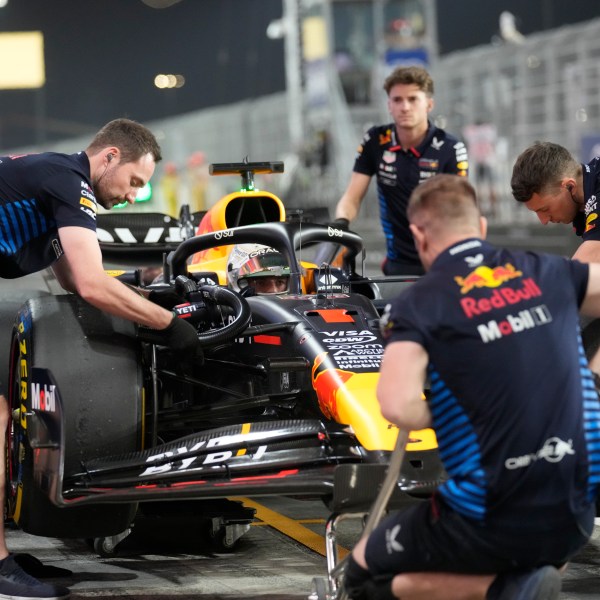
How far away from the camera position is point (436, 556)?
306cm

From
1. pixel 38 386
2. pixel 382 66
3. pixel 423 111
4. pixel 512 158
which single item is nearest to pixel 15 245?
pixel 38 386

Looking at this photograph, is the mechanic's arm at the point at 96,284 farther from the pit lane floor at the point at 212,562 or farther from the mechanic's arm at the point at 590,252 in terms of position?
the mechanic's arm at the point at 590,252

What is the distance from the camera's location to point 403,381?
3.00 meters

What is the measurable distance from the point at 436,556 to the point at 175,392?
8.91 ft

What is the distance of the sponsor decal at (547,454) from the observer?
2986 millimetres

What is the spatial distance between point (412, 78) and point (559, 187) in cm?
263

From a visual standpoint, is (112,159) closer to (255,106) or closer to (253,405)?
(253,405)

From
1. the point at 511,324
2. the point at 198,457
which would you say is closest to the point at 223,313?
the point at 198,457

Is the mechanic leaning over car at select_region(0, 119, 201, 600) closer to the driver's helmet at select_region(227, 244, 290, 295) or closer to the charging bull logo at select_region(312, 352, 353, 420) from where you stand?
the charging bull logo at select_region(312, 352, 353, 420)

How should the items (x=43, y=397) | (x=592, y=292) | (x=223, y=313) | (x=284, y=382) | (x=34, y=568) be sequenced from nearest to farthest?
(x=592, y=292)
(x=43, y=397)
(x=34, y=568)
(x=284, y=382)
(x=223, y=313)

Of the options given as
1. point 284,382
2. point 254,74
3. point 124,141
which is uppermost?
point 254,74

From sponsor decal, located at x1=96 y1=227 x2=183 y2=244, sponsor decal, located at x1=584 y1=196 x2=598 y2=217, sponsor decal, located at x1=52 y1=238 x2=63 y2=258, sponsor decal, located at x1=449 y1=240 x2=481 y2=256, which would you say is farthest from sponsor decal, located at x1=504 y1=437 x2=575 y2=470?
sponsor decal, located at x1=96 y1=227 x2=183 y2=244

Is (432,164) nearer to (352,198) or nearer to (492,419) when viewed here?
(352,198)

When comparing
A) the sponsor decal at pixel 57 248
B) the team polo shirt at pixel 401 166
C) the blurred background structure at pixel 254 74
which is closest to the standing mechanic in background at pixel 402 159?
the team polo shirt at pixel 401 166
